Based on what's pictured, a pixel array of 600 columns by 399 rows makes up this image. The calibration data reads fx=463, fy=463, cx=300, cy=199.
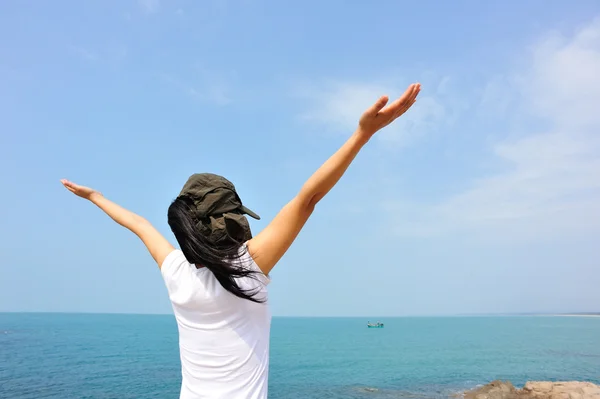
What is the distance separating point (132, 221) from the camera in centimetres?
229

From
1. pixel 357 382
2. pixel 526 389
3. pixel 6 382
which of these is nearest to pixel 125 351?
pixel 6 382

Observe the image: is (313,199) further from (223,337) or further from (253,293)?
(223,337)

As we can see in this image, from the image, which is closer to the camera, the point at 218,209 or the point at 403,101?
the point at 403,101

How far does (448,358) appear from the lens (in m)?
45.7

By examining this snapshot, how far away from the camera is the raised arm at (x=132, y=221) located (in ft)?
6.71

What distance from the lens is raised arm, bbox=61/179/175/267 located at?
80.5 inches

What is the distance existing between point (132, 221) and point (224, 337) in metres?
0.93

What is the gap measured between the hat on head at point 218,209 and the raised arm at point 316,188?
3.0 inches

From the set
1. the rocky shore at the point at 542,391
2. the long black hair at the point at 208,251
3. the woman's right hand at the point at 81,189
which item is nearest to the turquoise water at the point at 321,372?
the rocky shore at the point at 542,391

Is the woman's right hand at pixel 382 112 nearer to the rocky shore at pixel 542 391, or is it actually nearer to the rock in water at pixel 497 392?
the rocky shore at pixel 542 391

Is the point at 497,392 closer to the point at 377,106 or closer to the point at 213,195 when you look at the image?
the point at 213,195

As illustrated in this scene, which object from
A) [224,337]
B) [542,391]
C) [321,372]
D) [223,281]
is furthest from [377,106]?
[321,372]

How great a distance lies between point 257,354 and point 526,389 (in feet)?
75.7

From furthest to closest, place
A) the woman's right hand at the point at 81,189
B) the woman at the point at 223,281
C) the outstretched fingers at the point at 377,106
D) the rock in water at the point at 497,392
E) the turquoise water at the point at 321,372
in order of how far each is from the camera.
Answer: the turquoise water at the point at 321,372, the rock in water at the point at 497,392, the woman's right hand at the point at 81,189, the woman at the point at 223,281, the outstretched fingers at the point at 377,106
